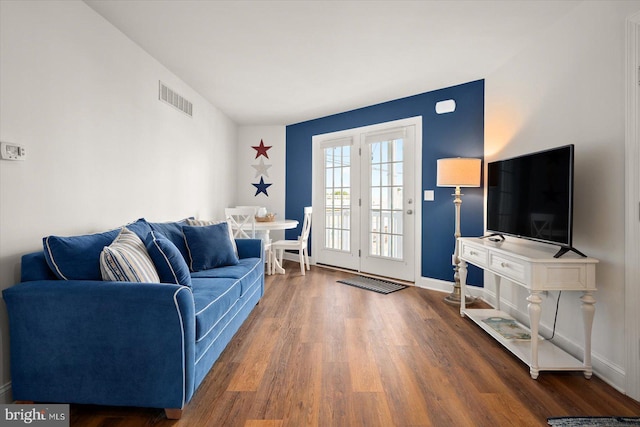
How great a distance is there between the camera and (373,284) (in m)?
4.54

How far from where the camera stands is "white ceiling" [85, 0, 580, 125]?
252 centimetres

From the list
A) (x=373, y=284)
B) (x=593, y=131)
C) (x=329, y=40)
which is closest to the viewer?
(x=593, y=131)

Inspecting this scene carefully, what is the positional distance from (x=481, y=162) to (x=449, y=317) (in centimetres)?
175

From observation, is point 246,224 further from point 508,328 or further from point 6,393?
point 508,328

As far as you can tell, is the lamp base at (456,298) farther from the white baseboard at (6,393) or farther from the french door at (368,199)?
the white baseboard at (6,393)

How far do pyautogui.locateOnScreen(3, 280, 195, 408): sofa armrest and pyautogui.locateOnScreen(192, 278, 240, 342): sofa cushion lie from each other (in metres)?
0.18

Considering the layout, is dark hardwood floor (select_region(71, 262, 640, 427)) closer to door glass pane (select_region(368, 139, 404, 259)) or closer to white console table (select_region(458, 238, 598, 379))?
white console table (select_region(458, 238, 598, 379))

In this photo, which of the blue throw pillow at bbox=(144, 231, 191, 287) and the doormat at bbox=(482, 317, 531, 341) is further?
the doormat at bbox=(482, 317, 531, 341)

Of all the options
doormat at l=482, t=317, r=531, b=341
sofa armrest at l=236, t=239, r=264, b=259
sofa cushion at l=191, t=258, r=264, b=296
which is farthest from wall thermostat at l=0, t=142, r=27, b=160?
doormat at l=482, t=317, r=531, b=341

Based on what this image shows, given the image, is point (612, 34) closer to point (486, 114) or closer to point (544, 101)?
point (544, 101)

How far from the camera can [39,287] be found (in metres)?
1.73

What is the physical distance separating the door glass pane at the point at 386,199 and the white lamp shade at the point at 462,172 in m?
1.05

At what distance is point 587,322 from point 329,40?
2.77 m

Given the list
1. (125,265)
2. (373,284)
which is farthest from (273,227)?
(125,265)
